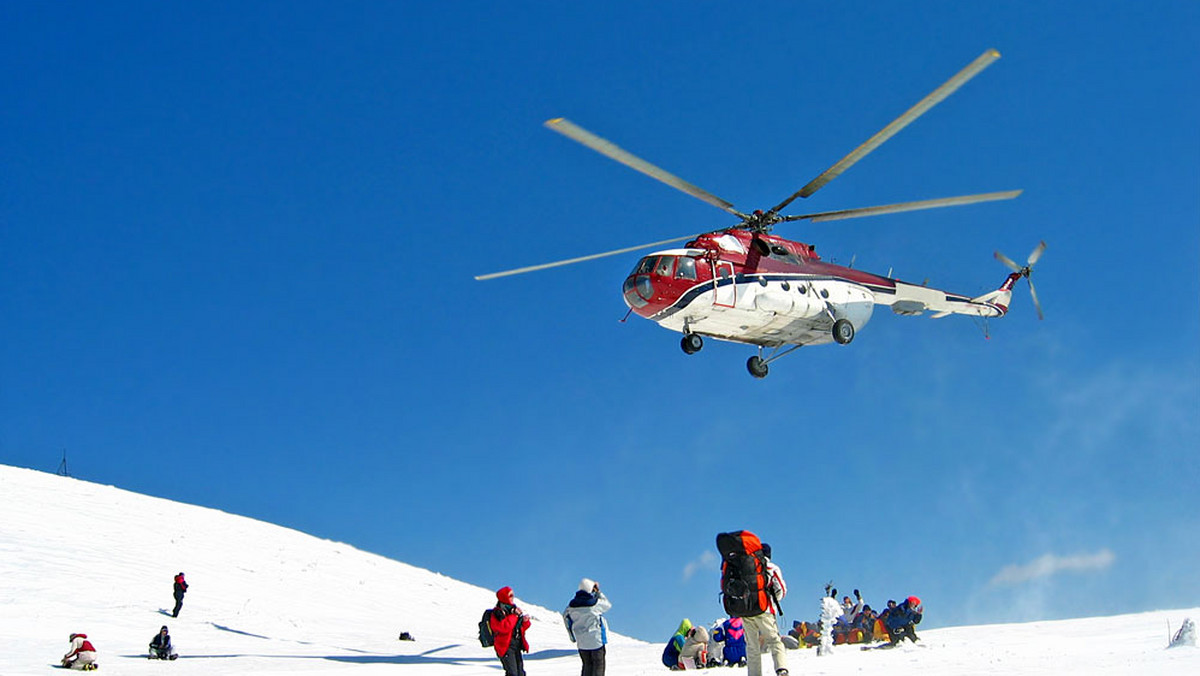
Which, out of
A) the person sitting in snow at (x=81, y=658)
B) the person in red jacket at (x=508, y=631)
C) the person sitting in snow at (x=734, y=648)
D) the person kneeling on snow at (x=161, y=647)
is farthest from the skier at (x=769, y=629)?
the person kneeling on snow at (x=161, y=647)

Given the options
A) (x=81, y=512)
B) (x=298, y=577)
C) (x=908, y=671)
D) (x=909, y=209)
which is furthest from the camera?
(x=81, y=512)

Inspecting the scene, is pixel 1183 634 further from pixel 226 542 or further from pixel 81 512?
pixel 81 512

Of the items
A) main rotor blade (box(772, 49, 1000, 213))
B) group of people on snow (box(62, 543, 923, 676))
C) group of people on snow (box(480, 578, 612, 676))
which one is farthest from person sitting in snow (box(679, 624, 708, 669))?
main rotor blade (box(772, 49, 1000, 213))

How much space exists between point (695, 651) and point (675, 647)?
0.37 meters

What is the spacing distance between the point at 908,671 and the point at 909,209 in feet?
48.6

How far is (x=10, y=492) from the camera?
111 feet

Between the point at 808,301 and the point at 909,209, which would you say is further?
the point at 808,301

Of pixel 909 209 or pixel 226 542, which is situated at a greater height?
pixel 909 209

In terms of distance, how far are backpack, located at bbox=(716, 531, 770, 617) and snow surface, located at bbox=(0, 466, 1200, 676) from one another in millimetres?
2482

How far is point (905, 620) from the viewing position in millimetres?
15953

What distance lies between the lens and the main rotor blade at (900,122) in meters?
19.5

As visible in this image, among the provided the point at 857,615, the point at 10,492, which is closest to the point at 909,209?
the point at 857,615

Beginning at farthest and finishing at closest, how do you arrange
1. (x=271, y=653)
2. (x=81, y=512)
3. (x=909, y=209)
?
(x=81, y=512), (x=909, y=209), (x=271, y=653)

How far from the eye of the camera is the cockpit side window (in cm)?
2248
